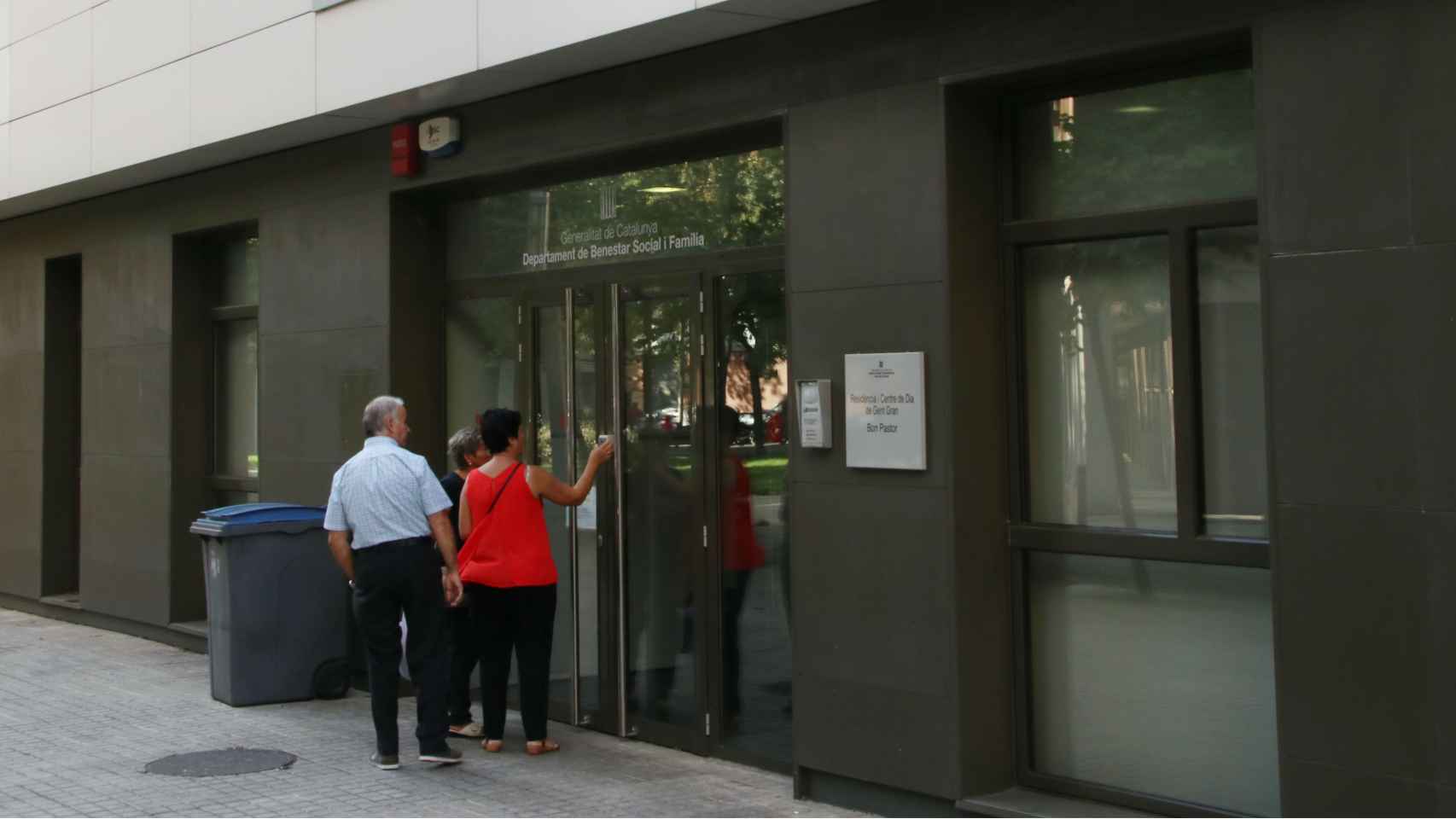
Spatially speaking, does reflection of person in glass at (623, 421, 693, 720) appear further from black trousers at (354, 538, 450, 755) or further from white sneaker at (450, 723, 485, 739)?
black trousers at (354, 538, 450, 755)

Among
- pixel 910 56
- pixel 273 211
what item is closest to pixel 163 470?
pixel 273 211

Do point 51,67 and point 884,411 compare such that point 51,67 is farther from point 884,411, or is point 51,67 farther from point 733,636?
point 884,411

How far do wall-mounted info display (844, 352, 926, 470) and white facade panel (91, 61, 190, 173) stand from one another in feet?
20.9

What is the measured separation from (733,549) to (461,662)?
175cm

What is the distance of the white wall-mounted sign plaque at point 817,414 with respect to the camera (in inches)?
285

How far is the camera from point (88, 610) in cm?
1374

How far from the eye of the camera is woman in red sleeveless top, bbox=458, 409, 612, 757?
8.12 meters

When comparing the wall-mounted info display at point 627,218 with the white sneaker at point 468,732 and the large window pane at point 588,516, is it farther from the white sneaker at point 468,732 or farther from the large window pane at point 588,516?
the white sneaker at point 468,732

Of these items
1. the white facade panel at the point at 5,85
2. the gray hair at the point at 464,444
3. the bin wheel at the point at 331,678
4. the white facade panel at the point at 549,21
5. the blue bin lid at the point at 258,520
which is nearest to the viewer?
the white facade panel at the point at 549,21

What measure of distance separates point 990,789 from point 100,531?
9.45m

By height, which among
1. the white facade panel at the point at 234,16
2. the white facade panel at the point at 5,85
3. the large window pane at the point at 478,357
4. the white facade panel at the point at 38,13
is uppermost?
the white facade panel at the point at 38,13

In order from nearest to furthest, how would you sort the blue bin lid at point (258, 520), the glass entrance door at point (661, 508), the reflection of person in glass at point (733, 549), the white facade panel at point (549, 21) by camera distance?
the white facade panel at point (549, 21), the reflection of person in glass at point (733, 549), the glass entrance door at point (661, 508), the blue bin lid at point (258, 520)

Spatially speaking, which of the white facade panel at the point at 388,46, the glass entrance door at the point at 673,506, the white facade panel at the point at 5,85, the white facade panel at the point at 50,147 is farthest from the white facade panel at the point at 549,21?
the white facade panel at the point at 5,85

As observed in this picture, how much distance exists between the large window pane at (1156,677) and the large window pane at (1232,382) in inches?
10.3
